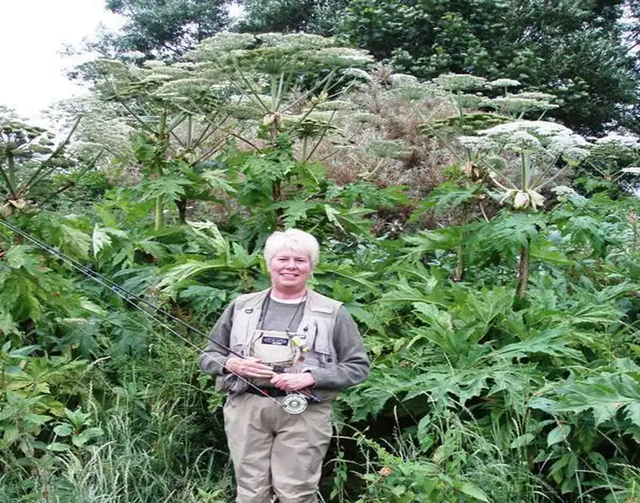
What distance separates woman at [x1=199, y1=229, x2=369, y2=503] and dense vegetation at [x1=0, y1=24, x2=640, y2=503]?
0.36m

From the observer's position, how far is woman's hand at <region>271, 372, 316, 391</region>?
330 cm

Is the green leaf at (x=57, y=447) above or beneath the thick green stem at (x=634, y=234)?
beneath

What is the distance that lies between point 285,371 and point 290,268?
450mm

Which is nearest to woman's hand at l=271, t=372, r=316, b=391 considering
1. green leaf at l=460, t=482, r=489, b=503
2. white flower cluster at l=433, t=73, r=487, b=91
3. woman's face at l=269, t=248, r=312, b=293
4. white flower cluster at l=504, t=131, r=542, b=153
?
woman's face at l=269, t=248, r=312, b=293

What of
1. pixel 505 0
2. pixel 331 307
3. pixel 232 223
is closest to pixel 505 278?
pixel 232 223

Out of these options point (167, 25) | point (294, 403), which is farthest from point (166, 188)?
point (167, 25)

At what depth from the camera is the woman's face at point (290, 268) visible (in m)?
3.42

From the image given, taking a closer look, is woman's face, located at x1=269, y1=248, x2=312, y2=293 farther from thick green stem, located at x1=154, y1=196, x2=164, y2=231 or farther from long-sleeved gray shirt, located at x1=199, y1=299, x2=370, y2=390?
thick green stem, located at x1=154, y1=196, x2=164, y2=231

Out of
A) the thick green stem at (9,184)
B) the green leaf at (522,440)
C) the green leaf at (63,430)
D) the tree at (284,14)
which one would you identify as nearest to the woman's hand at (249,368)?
the green leaf at (63,430)

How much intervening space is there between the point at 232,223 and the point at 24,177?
192 centimetres

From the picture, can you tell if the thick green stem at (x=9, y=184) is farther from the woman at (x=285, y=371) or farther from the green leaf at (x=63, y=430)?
the woman at (x=285, y=371)

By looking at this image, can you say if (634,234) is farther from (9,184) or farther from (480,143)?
(9,184)

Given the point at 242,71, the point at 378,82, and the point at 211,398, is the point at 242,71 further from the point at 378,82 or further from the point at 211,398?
the point at 378,82

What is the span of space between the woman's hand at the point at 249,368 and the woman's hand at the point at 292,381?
3 cm
